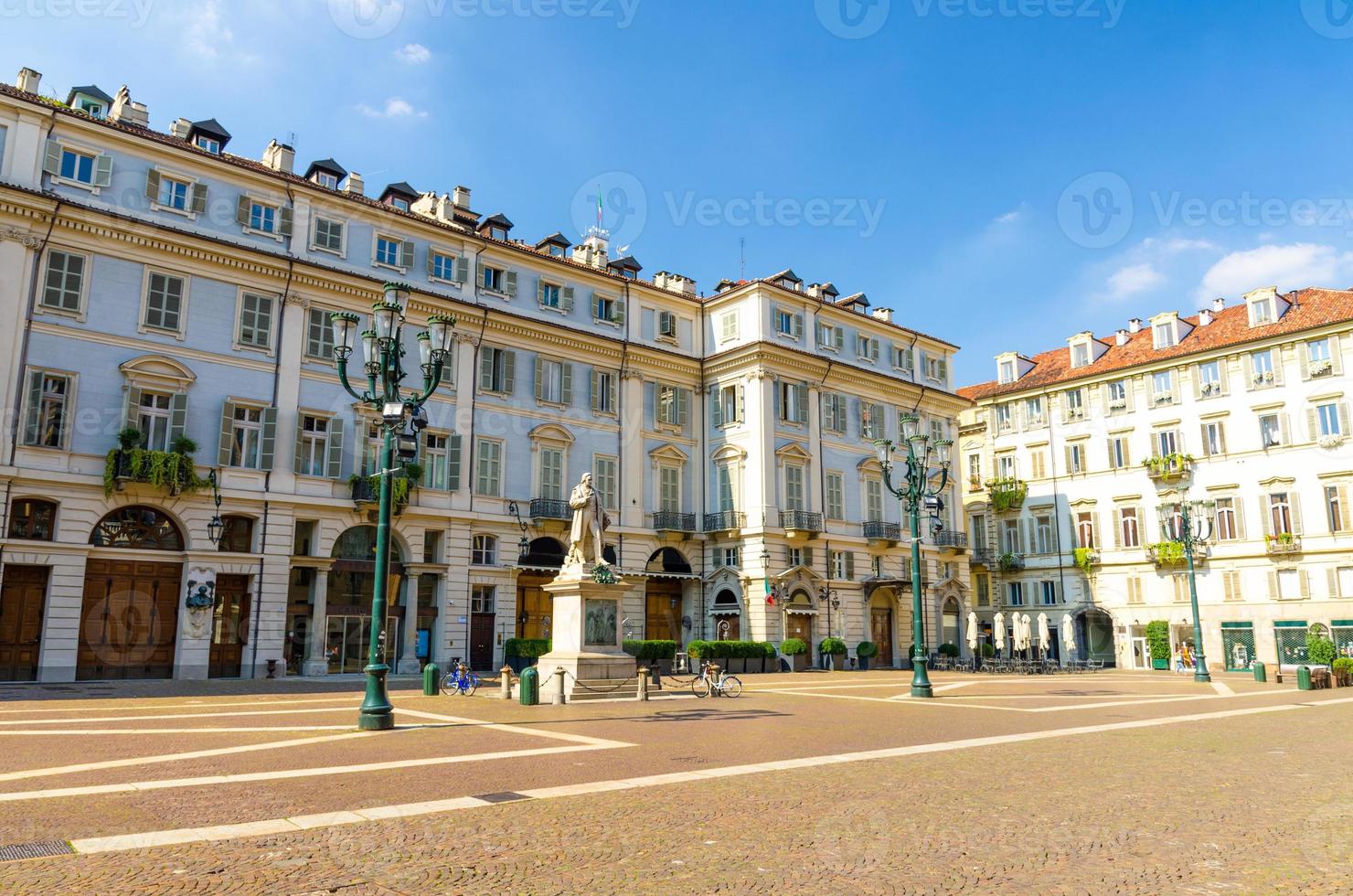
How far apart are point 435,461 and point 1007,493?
113 feet

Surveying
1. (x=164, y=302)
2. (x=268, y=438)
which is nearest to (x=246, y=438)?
(x=268, y=438)

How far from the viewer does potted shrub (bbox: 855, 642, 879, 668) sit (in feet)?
143

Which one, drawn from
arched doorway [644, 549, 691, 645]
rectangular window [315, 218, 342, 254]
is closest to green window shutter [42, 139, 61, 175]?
rectangular window [315, 218, 342, 254]

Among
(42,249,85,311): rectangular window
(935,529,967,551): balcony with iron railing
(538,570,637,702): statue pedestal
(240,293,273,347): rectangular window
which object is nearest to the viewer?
(538,570,637,702): statue pedestal

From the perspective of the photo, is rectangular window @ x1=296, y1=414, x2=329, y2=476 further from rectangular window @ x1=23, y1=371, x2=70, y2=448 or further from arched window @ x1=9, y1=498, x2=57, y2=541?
arched window @ x1=9, y1=498, x2=57, y2=541

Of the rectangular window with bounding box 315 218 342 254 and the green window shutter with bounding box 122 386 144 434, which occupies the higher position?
the rectangular window with bounding box 315 218 342 254

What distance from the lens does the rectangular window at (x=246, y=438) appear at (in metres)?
31.7

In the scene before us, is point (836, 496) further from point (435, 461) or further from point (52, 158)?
point (52, 158)

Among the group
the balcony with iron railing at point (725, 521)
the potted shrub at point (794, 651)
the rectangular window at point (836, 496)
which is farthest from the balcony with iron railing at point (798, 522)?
the potted shrub at point (794, 651)

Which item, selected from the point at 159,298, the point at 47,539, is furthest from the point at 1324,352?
the point at 47,539

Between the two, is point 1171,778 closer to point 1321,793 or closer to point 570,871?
point 1321,793

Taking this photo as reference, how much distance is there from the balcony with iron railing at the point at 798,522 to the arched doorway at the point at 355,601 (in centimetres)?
1634

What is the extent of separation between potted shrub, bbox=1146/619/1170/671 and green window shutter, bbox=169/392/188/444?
146ft

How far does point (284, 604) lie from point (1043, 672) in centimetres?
3011
